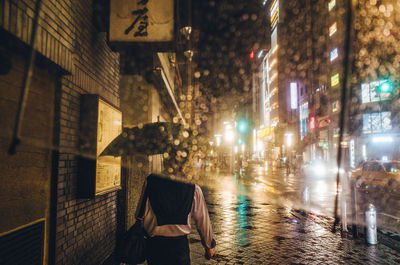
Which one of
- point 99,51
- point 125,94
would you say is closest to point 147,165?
point 125,94

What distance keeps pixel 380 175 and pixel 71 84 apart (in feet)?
51.1

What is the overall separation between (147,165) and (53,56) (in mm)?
5584

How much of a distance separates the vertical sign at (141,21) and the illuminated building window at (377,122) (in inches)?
1627

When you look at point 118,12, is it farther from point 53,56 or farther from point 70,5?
point 53,56

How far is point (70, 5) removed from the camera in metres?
4.04

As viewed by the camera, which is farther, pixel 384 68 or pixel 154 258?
pixel 384 68

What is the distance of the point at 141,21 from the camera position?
4945 mm

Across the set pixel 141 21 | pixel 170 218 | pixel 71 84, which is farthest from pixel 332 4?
pixel 170 218

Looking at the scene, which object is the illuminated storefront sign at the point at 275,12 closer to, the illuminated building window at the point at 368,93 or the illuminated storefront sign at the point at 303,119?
the illuminated storefront sign at the point at 303,119

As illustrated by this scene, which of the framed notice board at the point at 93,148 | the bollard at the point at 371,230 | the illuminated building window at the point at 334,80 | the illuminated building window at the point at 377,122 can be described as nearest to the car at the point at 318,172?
the illuminated building window at the point at 377,122

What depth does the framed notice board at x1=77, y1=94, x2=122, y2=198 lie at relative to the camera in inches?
170

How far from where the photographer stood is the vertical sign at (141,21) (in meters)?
4.83

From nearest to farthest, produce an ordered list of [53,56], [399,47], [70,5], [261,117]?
[53,56]
[70,5]
[399,47]
[261,117]

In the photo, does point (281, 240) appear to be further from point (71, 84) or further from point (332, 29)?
point (332, 29)
